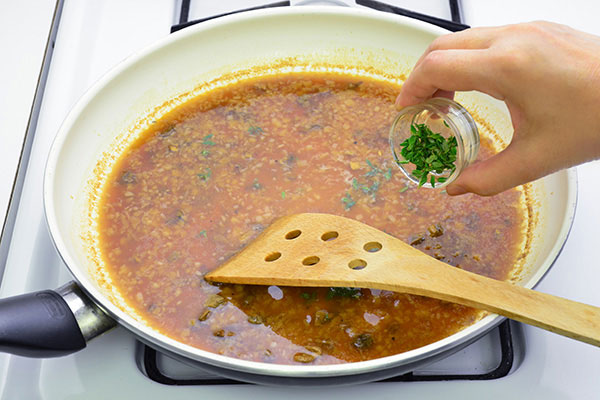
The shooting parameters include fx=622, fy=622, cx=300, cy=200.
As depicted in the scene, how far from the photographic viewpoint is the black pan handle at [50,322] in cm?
107

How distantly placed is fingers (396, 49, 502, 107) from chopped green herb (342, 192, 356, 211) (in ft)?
1.29

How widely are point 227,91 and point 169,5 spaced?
0.40 m

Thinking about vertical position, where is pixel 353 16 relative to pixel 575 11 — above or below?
above

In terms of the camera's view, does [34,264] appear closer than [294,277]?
No

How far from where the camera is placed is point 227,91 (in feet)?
5.78

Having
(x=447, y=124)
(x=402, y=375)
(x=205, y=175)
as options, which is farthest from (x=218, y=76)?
(x=402, y=375)

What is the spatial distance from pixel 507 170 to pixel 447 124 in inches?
8.7

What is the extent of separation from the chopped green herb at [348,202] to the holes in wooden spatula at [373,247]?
0.18 meters

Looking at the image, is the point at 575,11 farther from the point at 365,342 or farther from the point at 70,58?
the point at 70,58

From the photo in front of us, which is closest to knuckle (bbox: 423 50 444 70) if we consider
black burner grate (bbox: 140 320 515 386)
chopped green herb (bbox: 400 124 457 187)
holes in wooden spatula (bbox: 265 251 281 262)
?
chopped green herb (bbox: 400 124 457 187)

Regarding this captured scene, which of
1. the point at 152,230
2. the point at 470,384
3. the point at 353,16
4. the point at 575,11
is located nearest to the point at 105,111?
the point at 152,230

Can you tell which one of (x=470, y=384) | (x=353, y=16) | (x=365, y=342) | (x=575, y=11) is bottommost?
(x=470, y=384)

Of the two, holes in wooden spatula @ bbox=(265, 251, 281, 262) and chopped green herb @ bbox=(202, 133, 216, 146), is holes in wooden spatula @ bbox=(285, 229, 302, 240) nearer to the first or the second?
holes in wooden spatula @ bbox=(265, 251, 281, 262)

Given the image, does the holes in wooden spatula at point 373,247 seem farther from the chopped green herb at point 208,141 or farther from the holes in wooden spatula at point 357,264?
the chopped green herb at point 208,141
